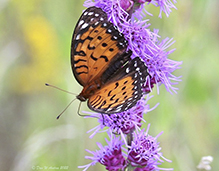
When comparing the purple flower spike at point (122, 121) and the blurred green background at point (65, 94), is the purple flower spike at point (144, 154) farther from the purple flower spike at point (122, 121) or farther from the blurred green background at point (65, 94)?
the blurred green background at point (65, 94)

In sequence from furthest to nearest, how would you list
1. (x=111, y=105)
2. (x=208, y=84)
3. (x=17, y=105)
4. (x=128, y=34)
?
(x=17, y=105) < (x=208, y=84) < (x=128, y=34) < (x=111, y=105)

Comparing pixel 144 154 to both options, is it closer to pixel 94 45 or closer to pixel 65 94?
pixel 94 45

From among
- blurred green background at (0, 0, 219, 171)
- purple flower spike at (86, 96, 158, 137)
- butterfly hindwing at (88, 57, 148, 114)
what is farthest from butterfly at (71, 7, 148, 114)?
blurred green background at (0, 0, 219, 171)

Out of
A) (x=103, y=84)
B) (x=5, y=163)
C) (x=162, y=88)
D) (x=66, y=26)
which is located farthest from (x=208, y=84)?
(x=5, y=163)

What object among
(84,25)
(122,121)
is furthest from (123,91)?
(84,25)

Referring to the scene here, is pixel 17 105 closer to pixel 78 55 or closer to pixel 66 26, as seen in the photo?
pixel 66 26

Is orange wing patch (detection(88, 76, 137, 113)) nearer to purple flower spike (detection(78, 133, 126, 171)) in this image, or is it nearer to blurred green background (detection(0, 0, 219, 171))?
purple flower spike (detection(78, 133, 126, 171))

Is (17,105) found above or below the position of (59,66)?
below
